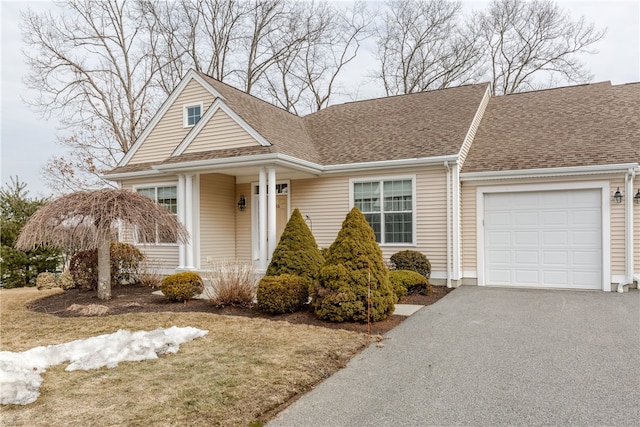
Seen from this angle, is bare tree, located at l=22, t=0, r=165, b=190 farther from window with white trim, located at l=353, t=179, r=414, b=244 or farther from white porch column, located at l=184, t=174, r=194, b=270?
window with white trim, located at l=353, t=179, r=414, b=244

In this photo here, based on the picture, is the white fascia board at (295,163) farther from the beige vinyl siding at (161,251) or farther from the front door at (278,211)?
the beige vinyl siding at (161,251)

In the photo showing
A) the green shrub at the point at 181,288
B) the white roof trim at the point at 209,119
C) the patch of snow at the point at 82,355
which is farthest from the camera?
the white roof trim at the point at 209,119

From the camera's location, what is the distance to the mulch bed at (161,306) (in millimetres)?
6414

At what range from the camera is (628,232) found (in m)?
8.92

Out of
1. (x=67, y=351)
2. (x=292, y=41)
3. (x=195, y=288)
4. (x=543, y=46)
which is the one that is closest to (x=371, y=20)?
(x=292, y=41)

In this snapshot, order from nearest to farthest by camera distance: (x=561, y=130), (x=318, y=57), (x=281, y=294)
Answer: (x=281, y=294) → (x=561, y=130) → (x=318, y=57)

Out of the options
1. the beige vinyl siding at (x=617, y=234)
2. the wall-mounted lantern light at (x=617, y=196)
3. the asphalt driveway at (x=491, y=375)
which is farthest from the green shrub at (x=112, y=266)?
the wall-mounted lantern light at (x=617, y=196)

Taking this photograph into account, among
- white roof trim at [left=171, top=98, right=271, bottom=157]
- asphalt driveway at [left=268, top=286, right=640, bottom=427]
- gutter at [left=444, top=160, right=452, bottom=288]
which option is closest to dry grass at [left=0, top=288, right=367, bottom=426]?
asphalt driveway at [left=268, top=286, right=640, bottom=427]

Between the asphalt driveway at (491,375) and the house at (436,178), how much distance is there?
2.94 metres

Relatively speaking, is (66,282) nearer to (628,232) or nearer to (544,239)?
(544,239)

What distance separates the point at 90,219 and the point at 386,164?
676cm

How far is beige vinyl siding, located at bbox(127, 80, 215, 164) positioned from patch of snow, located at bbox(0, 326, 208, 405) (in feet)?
27.1

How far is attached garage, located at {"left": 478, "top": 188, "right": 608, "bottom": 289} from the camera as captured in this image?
9.32m

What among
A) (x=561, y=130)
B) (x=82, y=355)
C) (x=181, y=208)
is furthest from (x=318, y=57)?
(x=82, y=355)
